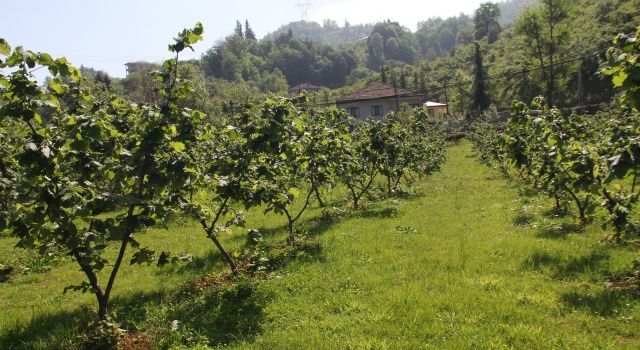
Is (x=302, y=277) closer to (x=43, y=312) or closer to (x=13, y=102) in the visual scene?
(x=43, y=312)

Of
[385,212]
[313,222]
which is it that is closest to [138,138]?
[313,222]

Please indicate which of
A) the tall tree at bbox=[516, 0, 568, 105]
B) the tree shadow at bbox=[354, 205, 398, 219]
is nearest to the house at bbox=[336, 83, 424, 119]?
the tall tree at bbox=[516, 0, 568, 105]

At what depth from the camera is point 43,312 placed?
27.5 ft

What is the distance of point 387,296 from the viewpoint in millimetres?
7383

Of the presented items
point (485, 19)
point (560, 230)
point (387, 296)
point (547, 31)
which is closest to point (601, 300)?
point (387, 296)

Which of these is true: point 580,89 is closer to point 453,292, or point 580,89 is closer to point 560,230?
point 560,230

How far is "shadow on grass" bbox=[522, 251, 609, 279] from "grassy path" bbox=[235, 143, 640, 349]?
0.02 metres

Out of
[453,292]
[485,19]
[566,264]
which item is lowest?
[566,264]

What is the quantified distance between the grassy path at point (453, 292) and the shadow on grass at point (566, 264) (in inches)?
0.7

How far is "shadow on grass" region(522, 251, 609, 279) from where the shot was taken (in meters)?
8.12

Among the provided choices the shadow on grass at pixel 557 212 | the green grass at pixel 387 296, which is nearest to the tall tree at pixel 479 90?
the shadow on grass at pixel 557 212

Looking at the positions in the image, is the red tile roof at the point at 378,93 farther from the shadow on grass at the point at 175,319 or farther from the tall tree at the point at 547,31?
the shadow on grass at the point at 175,319

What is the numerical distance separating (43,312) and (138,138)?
15.2 feet

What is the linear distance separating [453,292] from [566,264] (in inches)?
108
